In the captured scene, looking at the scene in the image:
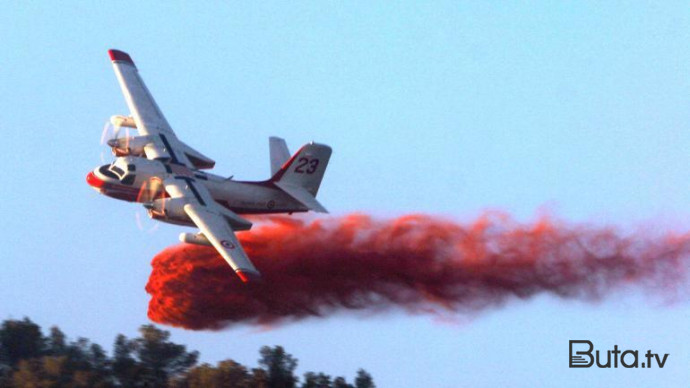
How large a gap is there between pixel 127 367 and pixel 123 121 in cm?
1095

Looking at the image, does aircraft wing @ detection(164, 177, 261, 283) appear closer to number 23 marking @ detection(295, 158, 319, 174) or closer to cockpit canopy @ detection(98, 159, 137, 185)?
cockpit canopy @ detection(98, 159, 137, 185)

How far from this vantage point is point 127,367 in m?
59.8

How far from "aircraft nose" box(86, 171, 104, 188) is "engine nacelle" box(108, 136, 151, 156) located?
358 cm

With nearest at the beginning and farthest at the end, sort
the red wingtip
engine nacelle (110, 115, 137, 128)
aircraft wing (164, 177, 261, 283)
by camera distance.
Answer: aircraft wing (164, 177, 261, 283) → engine nacelle (110, 115, 137, 128) → the red wingtip

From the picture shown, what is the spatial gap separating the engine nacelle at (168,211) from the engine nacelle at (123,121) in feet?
27.8

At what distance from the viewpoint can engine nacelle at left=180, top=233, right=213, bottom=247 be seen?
53.1 metres

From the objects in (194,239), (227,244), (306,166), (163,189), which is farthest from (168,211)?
(306,166)

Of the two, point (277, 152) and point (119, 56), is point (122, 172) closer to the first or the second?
point (277, 152)

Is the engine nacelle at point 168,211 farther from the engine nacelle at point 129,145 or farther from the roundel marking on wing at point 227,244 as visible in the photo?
the engine nacelle at point 129,145

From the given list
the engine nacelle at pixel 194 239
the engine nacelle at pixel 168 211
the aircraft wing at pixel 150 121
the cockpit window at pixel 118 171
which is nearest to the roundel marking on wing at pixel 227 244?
the engine nacelle at pixel 194 239

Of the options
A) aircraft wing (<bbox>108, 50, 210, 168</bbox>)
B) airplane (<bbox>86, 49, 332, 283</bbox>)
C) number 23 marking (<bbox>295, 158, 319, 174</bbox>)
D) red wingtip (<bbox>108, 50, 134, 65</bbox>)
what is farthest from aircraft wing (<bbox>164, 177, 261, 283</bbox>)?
red wingtip (<bbox>108, 50, 134, 65</bbox>)

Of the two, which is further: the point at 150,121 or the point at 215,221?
the point at 150,121

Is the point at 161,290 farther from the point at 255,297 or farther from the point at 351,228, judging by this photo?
the point at 351,228

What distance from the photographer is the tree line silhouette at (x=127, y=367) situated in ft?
178
